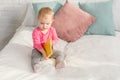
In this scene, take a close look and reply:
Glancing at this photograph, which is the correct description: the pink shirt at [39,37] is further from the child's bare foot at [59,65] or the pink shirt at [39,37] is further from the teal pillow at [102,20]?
the teal pillow at [102,20]

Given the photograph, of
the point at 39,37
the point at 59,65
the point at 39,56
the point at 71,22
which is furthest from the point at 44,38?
the point at 71,22

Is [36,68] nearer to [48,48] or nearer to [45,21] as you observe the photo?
[48,48]

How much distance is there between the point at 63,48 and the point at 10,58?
0.52m

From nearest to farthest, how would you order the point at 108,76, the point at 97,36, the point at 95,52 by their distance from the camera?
1. the point at 108,76
2. the point at 95,52
3. the point at 97,36

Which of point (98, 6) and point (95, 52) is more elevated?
point (98, 6)

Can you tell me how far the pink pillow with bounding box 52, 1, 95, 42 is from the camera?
246 centimetres

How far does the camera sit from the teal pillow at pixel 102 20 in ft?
8.22

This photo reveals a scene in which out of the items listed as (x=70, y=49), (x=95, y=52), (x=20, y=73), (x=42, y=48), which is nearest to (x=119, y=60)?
(x=95, y=52)

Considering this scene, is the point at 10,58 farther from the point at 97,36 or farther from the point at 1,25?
the point at 1,25

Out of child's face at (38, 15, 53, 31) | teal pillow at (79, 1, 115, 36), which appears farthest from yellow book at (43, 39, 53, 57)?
teal pillow at (79, 1, 115, 36)

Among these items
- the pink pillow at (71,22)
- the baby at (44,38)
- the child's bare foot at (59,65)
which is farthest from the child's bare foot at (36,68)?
the pink pillow at (71,22)

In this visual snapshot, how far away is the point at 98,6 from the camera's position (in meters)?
2.54

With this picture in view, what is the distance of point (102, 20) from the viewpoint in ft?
8.22

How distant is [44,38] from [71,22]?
65cm
